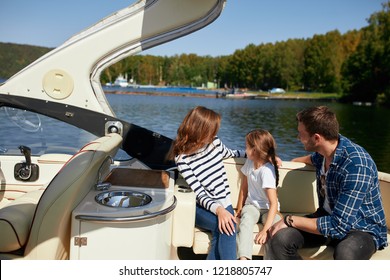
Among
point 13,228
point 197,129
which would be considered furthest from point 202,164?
point 13,228

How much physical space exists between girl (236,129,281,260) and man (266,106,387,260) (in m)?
0.20

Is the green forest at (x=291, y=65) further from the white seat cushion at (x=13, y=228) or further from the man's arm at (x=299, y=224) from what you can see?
the man's arm at (x=299, y=224)

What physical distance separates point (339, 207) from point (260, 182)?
0.70 m

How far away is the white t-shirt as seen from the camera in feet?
9.31

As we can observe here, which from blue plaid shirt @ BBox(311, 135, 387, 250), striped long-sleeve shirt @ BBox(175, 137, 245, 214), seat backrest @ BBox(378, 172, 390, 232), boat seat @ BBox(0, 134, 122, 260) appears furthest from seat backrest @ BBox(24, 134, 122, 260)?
seat backrest @ BBox(378, 172, 390, 232)

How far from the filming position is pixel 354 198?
2281 millimetres

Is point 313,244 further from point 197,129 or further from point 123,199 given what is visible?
point 123,199

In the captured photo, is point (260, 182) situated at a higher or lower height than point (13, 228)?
Answer: higher

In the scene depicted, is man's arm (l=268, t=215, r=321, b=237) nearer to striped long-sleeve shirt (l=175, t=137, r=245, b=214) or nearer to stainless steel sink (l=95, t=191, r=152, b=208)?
striped long-sleeve shirt (l=175, t=137, r=245, b=214)

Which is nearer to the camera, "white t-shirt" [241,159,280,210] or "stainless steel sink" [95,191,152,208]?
"stainless steel sink" [95,191,152,208]

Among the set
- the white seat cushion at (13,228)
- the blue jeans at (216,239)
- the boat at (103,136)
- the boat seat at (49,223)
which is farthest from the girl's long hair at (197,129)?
the white seat cushion at (13,228)

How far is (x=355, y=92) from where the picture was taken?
179 feet

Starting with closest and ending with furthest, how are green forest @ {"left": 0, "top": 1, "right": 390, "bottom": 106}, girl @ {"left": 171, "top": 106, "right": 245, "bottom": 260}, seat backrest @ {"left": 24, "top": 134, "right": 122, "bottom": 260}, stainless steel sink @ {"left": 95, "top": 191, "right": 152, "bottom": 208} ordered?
1. seat backrest @ {"left": 24, "top": 134, "right": 122, "bottom": 260}
2. stainless steel sink @ {"left": 95, "top": 191, "right": 152, "bottom": 208}
3. girl @ {"left": 171, "top": 106, "right": 245, "bottom": 260}
4. green forest @ {"left": 0, "top": 1, "right": 390, "bottom": 106}

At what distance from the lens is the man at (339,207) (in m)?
2.29
